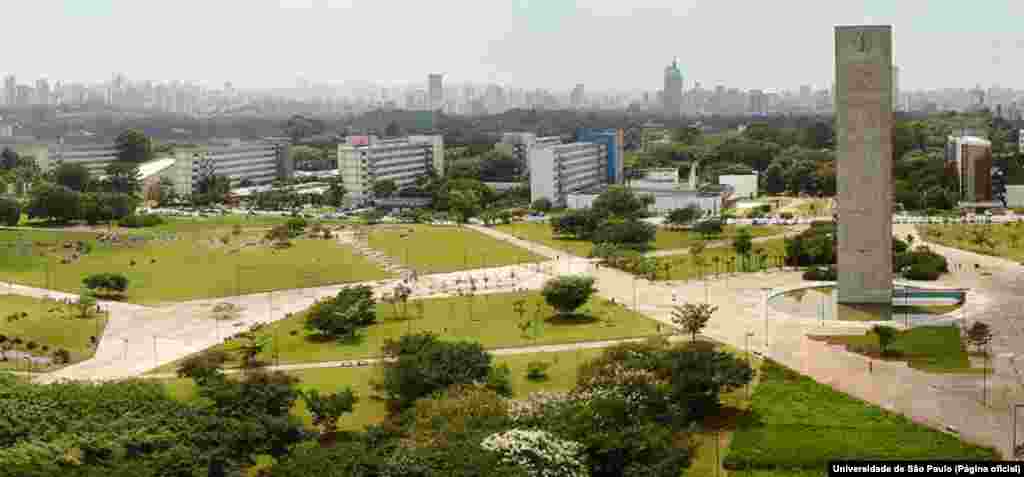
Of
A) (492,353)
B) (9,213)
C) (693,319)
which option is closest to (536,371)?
(492,353)

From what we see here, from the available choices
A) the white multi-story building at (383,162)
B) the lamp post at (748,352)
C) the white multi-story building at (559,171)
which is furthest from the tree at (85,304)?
the white multi-story building at (383,162)

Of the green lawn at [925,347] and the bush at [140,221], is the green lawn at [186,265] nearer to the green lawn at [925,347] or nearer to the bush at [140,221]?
the bush at [140,221]

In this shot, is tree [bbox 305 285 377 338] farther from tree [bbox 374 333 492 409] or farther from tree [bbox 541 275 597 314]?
tree [bbox 374 333 492 409]

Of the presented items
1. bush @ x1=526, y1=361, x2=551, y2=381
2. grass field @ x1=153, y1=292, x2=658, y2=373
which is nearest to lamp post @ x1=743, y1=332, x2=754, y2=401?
grass field @ x1=153, y1=292, x2=658, y2=373

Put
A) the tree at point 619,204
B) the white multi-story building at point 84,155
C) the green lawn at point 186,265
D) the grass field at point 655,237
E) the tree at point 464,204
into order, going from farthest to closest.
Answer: the white multi-story building at point 84,155
the tree at point 464,204
the tree at point 619,204
the grass field at point 655,237
the green lawn at point 186,265

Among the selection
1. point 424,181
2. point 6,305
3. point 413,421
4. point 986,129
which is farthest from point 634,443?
point 986,129

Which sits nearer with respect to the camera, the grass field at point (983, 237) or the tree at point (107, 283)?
the tree at point (107, 283)
